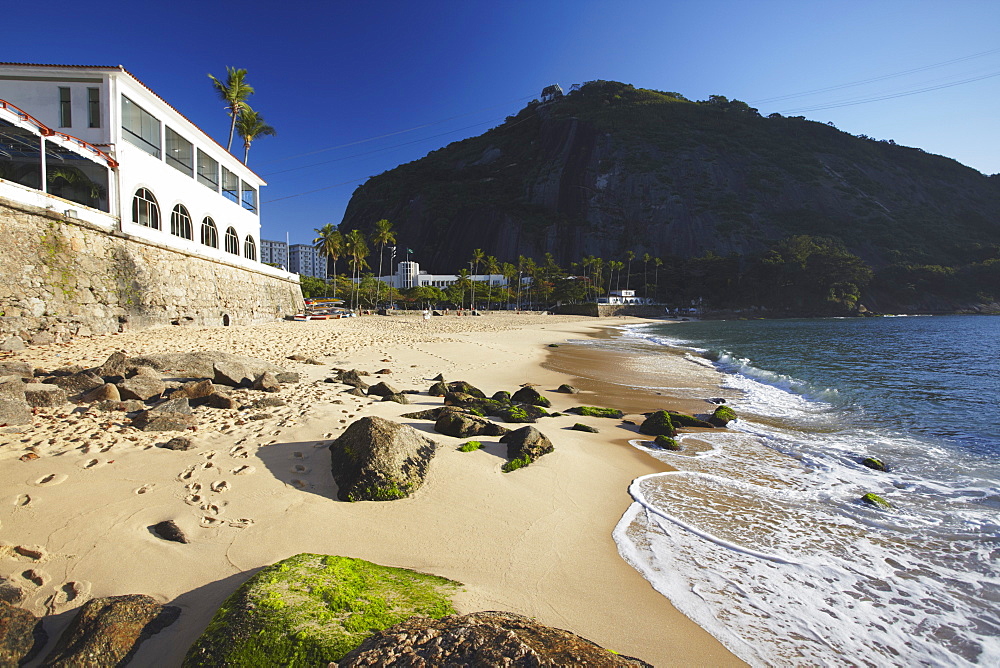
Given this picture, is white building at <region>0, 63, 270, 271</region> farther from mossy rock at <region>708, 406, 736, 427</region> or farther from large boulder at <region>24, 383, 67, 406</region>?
mossy rock at <region>708, 406, 736, 427</region>

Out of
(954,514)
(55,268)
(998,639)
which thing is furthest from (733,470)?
(55,268)

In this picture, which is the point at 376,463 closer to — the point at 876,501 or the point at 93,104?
the point at 876,501

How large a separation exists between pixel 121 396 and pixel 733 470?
9.34 metres

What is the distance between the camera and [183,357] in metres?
8.50

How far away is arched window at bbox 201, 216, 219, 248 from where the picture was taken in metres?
23.1

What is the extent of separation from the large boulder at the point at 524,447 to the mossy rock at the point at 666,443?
228cm

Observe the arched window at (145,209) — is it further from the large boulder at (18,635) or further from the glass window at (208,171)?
the large boulder at (18,635)

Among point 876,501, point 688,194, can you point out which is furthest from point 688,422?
point 688,194

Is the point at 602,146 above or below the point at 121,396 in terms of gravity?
above

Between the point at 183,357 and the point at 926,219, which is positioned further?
the point at 926,219

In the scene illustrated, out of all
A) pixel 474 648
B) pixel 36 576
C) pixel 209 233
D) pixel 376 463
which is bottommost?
pixel 36 576

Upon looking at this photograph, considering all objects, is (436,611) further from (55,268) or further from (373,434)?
(55,268)

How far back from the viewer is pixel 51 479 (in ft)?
13.1

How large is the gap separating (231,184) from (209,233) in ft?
18.7
